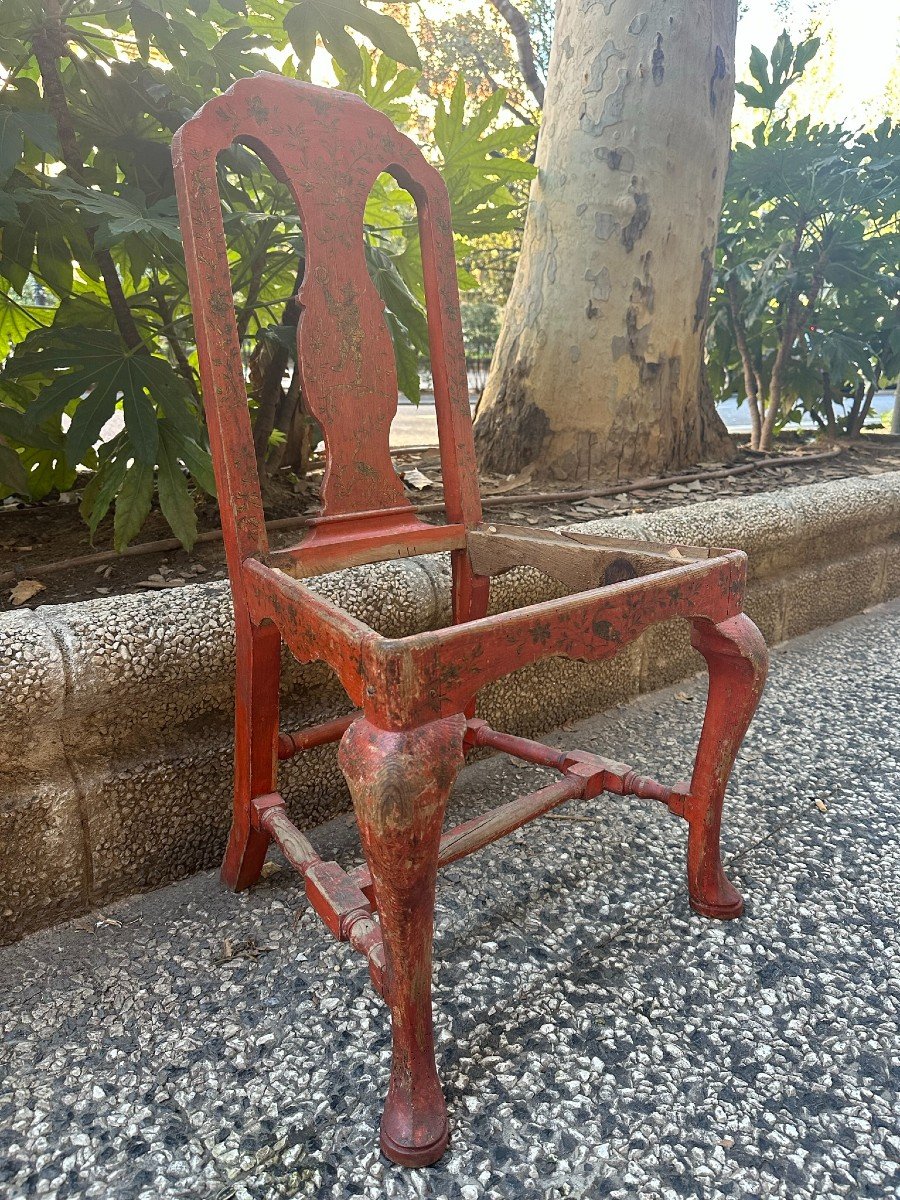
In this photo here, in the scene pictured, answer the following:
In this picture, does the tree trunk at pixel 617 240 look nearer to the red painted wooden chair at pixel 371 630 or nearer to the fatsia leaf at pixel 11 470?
the red painted wooden chair at pixel 371 630

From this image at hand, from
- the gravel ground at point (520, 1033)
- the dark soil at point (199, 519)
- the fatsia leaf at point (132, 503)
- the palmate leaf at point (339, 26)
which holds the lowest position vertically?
the gravel ground at point (520, 1033)

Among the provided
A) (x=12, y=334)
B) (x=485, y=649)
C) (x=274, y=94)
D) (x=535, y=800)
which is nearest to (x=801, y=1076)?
(x=535, y=800)

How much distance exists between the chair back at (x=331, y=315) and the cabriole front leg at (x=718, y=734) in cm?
46

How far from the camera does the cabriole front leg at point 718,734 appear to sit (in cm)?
109

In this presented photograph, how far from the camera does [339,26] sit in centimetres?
140

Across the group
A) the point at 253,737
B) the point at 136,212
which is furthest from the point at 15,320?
the point at 253,737

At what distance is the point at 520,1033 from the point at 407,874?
0.41 metres

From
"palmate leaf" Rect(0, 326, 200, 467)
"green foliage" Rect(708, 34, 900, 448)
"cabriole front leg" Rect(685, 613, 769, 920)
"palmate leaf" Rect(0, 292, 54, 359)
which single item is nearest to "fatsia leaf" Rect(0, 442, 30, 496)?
"palmate leaf" Rect(0, 326, 200, 467)

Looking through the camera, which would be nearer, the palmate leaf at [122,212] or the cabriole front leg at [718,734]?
the cabriole front leg at [718,734]

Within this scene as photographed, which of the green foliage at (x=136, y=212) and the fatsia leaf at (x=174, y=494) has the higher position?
the green foliage at (x=136, y=212)

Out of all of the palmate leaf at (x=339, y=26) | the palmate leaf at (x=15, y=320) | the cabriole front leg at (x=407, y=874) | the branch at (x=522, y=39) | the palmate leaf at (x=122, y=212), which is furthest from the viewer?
the branch at (x=522, y=39)

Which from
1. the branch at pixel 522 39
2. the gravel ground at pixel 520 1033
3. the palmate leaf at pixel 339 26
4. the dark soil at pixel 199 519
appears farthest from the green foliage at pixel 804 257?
the branch at pixel 522 39

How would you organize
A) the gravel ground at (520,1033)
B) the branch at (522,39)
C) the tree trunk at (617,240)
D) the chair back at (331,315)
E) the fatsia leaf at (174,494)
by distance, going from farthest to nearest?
the branch at (522,39) < the tree trunk at (617,240) < the fatsia leaf at (174,494) < the chair back at (331,315) < the gravel ground at (520,1033)

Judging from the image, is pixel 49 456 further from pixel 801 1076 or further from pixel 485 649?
pixel 801 1076
